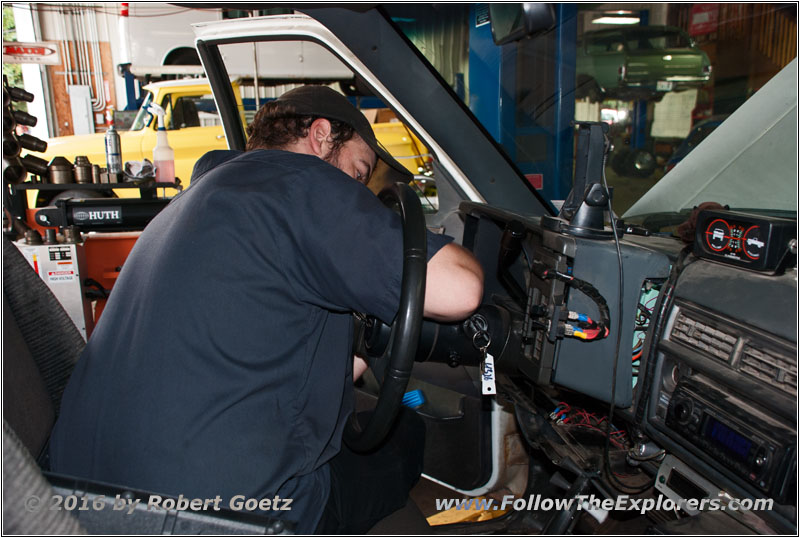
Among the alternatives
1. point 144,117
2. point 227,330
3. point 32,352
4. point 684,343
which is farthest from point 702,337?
point 144,117

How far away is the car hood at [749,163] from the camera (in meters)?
1.57

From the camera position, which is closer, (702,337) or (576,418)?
(702,337)

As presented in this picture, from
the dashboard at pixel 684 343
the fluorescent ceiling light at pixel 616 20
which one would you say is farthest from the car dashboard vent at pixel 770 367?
the fluorescent ceiling light at pixel 616 20

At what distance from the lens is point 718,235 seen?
44.6 inches

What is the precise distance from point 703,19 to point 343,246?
1840 mm

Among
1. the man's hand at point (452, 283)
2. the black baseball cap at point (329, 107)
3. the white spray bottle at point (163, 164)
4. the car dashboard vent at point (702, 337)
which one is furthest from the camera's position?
the white spray bottle at point (163, 164)

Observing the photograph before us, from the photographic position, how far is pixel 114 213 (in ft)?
8.99

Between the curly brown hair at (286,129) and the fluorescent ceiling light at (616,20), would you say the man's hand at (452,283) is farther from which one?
the fluorescent ceiling light at (616,20)

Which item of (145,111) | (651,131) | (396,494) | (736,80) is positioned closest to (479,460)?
(396,494)

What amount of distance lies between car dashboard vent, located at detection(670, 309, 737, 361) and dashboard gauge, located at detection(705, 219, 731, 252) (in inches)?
Result: 5.6

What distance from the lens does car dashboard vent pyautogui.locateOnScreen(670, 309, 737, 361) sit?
1.05 m

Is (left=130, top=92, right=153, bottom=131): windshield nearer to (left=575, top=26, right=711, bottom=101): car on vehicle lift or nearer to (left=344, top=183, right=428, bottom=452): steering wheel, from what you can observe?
(left=575, top=26, right=711, bottom=101): car on vehicle lift

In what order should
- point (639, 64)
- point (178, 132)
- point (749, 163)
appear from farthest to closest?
point (178, 132), point (639, 64), point (749, 163)

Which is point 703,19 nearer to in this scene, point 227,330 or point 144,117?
point 227,330
